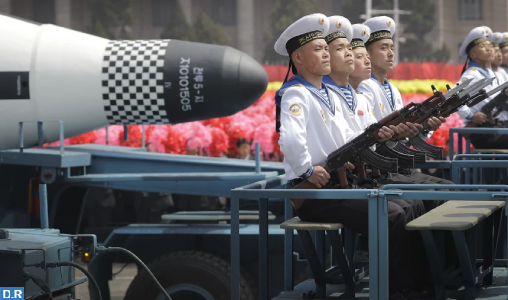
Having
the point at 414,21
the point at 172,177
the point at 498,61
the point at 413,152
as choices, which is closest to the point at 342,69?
the point at 413,152

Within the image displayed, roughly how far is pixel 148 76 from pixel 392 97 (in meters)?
2.63

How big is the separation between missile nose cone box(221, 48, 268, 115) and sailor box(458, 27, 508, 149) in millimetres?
1949

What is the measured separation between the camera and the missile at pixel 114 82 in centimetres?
913

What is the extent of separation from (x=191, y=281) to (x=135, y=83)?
7.52ft

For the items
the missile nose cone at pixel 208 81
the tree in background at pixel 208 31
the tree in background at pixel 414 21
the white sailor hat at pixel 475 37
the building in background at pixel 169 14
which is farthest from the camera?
the building in background at pixel 169 14

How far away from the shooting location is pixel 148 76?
912 centimetres

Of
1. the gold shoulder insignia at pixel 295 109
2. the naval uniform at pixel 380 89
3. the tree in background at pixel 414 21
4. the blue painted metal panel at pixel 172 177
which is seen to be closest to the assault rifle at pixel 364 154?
the gold shoulder insignia at pixel 295 109

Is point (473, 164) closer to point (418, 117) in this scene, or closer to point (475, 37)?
point (418, 117)

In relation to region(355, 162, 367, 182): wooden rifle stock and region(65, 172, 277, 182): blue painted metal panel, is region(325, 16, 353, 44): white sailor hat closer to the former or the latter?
region(355, 162, 367, 182): wooden rifle stock

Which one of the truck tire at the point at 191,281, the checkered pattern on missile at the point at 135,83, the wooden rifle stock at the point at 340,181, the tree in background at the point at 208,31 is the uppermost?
the tree in background at the point at 208,31

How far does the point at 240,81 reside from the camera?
9.15 metres

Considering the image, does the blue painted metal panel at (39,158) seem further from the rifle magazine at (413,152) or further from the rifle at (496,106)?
the rifle at (496,106)

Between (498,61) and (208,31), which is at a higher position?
(208,31)

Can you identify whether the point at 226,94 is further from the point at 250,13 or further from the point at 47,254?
the point at 250,13
